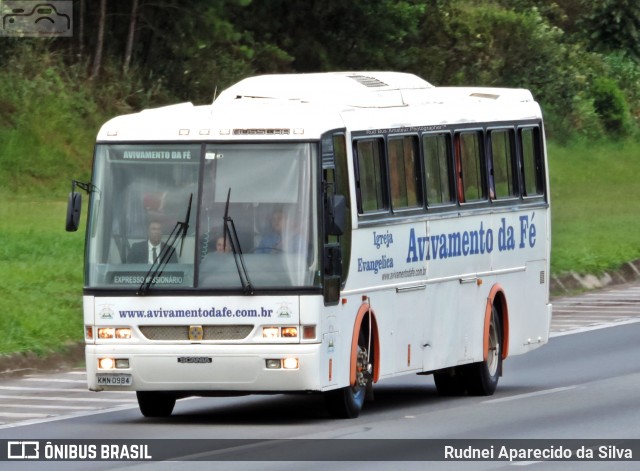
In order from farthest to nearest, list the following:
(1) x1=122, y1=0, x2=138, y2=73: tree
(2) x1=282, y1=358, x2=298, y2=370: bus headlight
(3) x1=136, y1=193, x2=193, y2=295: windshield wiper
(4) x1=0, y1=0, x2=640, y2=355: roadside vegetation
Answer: (1) x1=122, y1=0, x2=138, y2=73: tree
(4) x1=0, y1=0, x2=640, y2=355: roadside vegetation
(3) x1=136, y1=193, x2=193, y2=295: windshield wiper
(2) x1=282, y1=358, x2=298, y2=370: bus headlight

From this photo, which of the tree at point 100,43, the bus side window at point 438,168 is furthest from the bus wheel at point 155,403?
the tree at point 100,43

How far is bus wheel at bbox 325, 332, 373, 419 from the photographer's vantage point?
615 inches

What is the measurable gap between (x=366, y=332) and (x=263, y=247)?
4.95ft

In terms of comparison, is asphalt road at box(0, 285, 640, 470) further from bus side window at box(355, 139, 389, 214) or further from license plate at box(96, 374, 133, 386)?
bus side window at box(355, 139, 389, 214)

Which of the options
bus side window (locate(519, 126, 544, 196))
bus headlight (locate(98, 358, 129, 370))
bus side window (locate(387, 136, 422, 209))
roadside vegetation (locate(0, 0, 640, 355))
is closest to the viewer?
bus headlight (locate(98, 358, 129, 370))

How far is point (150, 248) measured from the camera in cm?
1527

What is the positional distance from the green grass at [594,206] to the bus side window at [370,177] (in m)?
14.4

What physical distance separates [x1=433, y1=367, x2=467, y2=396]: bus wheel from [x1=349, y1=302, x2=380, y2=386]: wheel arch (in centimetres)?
217

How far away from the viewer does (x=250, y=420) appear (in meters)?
15.9

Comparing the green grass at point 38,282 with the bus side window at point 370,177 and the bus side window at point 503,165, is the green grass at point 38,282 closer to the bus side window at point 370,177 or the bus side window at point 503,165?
the bus side window at point 503,165

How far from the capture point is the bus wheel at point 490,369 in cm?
1831
